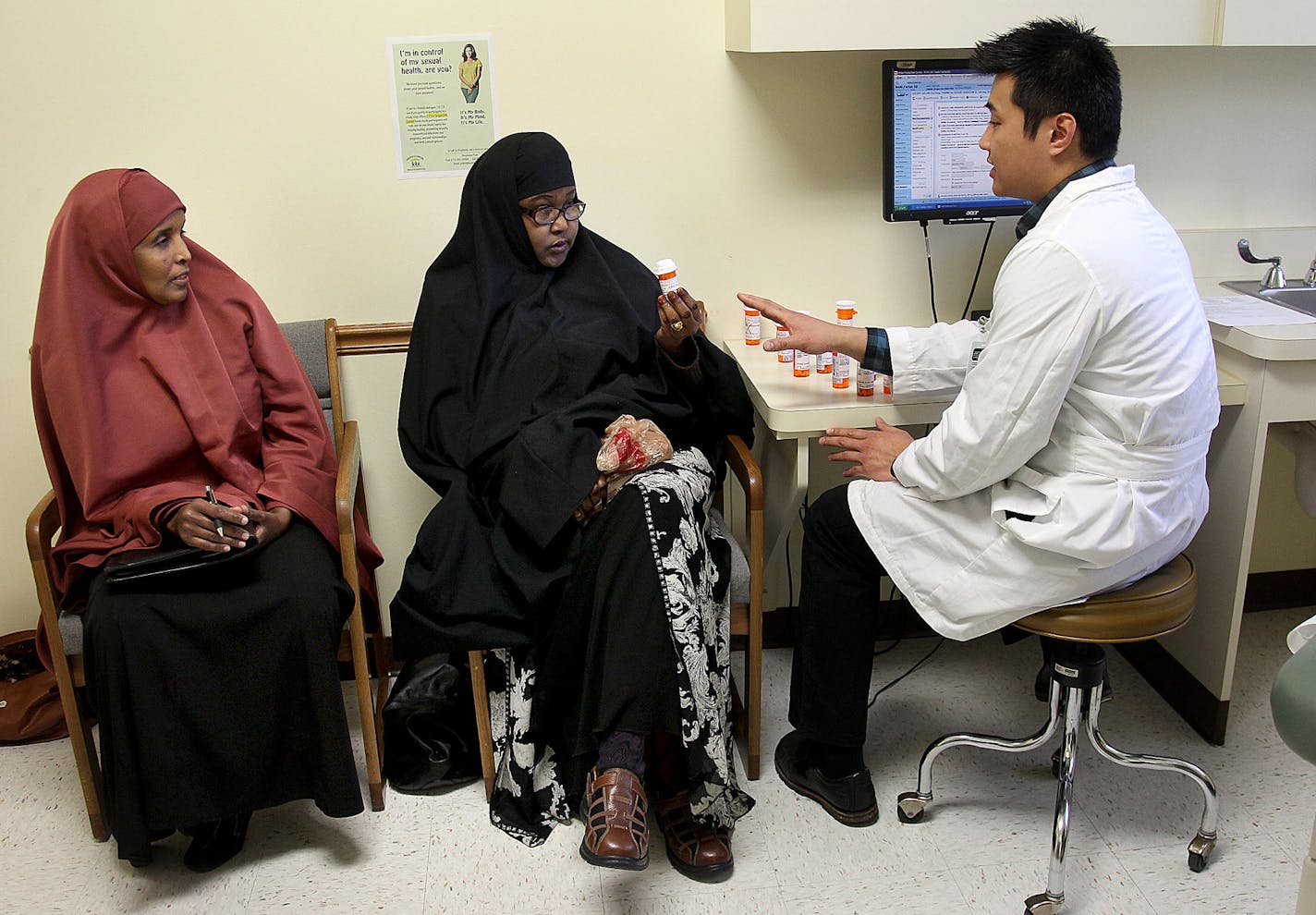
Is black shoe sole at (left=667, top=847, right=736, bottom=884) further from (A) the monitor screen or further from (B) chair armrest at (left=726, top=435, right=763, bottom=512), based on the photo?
(A) the monitor screen

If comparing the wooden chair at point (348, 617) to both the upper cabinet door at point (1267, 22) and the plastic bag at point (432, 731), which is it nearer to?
the plastic bag at point (432, 731)

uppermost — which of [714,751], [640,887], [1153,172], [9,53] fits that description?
[9,53]

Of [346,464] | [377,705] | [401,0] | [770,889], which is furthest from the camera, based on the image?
[377,705]

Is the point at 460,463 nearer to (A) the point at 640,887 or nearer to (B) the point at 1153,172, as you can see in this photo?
(A) the point at 640,887

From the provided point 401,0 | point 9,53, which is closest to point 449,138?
point 401,0

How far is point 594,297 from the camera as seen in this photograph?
2250 millimetres

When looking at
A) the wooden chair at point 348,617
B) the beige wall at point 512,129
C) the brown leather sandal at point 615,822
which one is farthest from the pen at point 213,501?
the brown leather sandal at point 615,822

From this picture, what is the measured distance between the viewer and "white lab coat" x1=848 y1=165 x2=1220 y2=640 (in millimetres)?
1676

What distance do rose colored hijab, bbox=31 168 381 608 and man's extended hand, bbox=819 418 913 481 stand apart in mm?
963

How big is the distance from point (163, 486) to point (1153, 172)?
2.17 meters

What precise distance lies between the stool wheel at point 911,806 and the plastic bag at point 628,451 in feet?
2.52

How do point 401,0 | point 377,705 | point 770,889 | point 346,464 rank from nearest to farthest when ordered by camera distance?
point 770,889 < point 346,464 < point 401,0 < point 377,705

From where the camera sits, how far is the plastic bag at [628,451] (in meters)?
2.04

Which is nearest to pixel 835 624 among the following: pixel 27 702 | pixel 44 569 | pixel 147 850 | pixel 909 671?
pixel 909 671
